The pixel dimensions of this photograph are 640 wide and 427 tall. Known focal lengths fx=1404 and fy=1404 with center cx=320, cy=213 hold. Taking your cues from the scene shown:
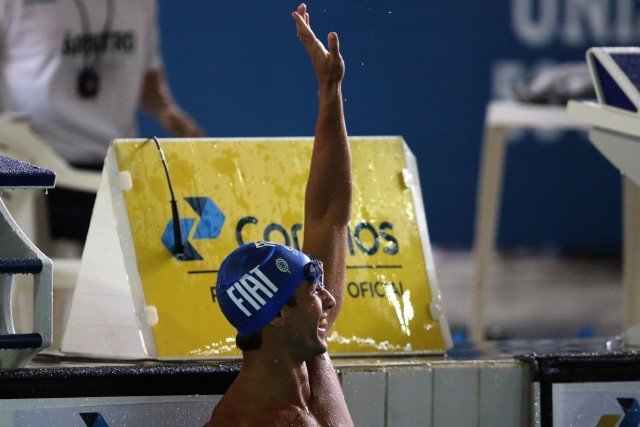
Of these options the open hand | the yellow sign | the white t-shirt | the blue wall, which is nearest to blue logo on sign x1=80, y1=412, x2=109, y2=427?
the yellow sign

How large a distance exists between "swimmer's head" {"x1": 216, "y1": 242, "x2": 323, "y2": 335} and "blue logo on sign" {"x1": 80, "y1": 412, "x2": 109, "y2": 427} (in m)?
0.34

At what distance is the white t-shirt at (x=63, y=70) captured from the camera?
185 inches

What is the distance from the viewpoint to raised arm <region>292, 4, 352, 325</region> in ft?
8.38

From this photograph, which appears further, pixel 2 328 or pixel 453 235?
pixel 453 235

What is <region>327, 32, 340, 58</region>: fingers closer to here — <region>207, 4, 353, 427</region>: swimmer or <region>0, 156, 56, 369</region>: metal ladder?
<region>207, 4, 353, 427</region>: swimmer

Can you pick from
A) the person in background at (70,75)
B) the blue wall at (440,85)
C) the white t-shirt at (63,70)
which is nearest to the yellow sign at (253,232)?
the person in background at (70,75)

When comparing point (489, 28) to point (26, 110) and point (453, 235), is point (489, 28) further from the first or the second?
point (26, 110)

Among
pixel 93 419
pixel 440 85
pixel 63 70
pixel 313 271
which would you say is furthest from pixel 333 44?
pixel 440 85

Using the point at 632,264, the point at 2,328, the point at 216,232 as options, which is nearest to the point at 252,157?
the point at 216,232

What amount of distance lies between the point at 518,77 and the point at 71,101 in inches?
136

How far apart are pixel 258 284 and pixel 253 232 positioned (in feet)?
1.86

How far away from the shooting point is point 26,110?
4.70m

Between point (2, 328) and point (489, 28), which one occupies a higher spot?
point (489, 28)

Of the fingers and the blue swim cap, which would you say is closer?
the blue swim cap
